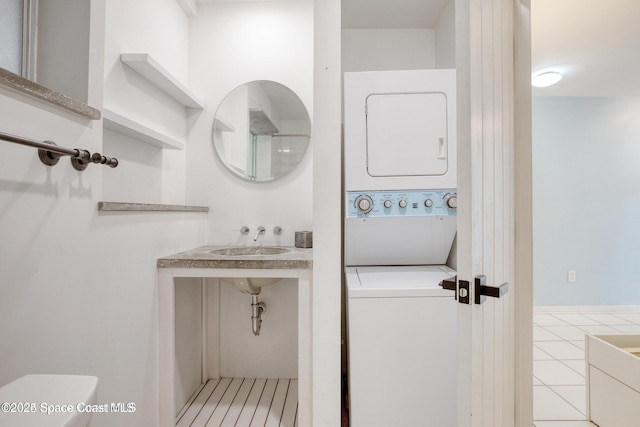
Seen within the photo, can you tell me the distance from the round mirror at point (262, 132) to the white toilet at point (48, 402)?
1752mm

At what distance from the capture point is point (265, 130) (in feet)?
7.45

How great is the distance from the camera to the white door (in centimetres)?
82

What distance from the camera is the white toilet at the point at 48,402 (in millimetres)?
518

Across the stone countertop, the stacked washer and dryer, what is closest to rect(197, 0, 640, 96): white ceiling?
the stacked washer and dryer

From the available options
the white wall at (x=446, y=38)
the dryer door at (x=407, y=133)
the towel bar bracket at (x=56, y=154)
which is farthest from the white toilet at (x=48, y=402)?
the white wall at (x=446, y=38)

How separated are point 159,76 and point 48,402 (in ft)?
5.67

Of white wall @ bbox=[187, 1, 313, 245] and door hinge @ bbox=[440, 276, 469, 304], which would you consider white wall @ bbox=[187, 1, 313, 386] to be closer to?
white wall @ bbox=[187, 1, 313, 245]

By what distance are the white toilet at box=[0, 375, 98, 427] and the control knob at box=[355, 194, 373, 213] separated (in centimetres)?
132

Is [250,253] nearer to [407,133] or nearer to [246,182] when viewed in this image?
[246,182]

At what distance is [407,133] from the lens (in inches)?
64.7

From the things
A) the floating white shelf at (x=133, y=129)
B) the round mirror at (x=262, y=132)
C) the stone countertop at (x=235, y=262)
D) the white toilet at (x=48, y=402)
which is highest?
the round mirror at (x=262, y=132)

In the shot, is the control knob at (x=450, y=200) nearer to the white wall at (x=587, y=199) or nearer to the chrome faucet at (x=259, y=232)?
the white wall at (x=587, y=199)

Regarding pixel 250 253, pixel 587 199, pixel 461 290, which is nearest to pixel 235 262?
pixel 250 253

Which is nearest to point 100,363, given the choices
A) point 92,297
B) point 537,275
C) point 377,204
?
point 92,297
